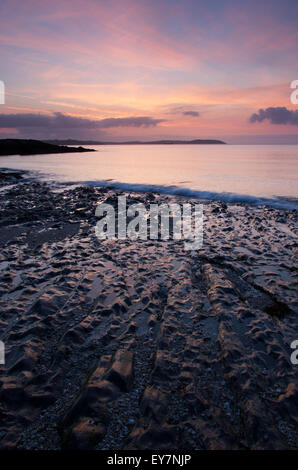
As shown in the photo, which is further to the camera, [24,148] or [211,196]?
[24,148]

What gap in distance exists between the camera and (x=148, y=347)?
3840 mm

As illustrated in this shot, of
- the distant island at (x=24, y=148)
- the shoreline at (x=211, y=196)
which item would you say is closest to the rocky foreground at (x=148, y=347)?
the shoreline at (x=211, y=196)

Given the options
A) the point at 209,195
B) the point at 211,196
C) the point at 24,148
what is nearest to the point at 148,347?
the point at 211,196

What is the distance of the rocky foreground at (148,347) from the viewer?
265cm

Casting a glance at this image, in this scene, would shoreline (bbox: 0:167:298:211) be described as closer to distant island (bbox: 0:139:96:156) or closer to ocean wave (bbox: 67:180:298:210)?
ocean wave (bbox: 67:180:298:210)

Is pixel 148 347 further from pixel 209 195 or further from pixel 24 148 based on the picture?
pixel 24 148

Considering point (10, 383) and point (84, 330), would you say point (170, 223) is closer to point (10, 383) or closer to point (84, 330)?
point (84, 330)

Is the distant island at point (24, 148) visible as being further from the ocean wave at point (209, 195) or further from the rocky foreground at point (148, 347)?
the rocky foreground at point (148, 347)

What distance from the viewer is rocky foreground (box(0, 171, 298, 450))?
265 centimetres

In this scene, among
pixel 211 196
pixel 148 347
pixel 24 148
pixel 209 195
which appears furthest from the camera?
pixel 24 148

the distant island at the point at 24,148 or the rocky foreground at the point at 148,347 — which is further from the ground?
the distant island at the point at 24,148

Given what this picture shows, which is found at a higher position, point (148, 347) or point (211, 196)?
point (211, 196)

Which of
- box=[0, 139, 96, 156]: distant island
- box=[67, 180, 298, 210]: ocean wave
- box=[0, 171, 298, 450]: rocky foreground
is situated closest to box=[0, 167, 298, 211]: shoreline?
box=[67, 180, 298, 210]: ocean wave
